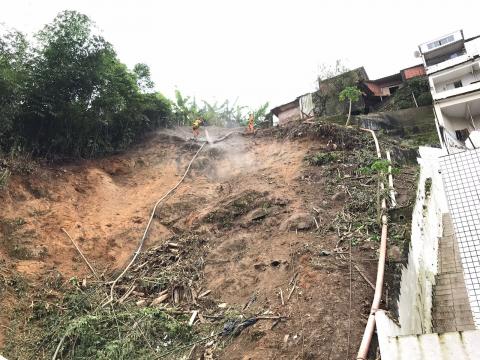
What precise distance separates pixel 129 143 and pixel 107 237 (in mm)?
5011

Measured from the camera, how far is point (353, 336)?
4.26 m

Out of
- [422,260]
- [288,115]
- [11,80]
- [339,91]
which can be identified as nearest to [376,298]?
[422,260]

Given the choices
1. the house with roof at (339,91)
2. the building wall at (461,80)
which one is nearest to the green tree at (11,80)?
the house with roof at (339,91)

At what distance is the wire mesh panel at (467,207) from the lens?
3494 mm

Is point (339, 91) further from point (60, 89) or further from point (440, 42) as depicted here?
point (60, 89)

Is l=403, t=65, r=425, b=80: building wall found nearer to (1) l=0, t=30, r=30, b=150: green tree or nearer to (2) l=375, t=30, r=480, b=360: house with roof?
(2) l=375, t=30, r=480, b=360: house with roof

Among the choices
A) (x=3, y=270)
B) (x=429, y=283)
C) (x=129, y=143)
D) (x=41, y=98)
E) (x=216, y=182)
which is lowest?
(x=429, y=283)

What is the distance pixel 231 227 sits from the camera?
802 centimetres

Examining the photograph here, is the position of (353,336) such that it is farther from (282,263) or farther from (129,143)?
(129,143)

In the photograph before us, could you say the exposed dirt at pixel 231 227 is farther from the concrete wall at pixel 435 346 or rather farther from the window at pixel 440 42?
the window at pixel 440 42

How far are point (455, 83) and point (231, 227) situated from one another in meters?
17.8

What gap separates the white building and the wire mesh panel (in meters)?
12.2

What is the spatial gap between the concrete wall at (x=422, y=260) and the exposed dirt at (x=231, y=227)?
0.53m

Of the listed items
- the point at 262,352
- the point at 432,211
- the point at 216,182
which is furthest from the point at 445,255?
the point at 216,182
